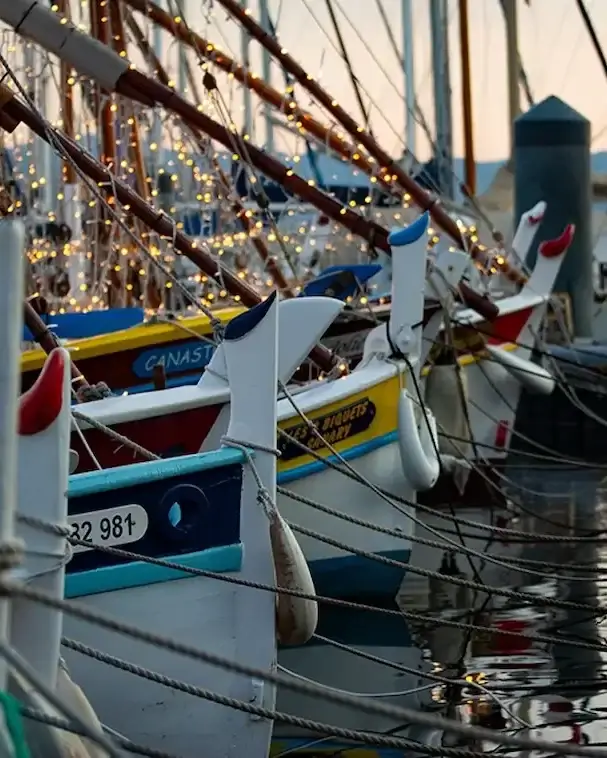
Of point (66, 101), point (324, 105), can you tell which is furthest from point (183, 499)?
point (66, 101)

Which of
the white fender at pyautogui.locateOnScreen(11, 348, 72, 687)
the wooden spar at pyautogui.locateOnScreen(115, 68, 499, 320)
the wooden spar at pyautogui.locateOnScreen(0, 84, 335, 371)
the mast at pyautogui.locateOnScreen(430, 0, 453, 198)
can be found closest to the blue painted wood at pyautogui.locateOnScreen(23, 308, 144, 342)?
the wooden spar at pyautogui.locateOnScreen(0, 84, 335, 371)

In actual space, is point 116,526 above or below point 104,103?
below

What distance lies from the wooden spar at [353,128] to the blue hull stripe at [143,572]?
28.6 ft

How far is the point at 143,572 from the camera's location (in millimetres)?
6266

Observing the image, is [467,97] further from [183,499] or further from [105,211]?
[183,499]

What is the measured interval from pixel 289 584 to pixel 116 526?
0.70 m

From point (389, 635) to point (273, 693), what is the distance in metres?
3.49

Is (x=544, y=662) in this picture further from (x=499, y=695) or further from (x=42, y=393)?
(x=42, y=393)

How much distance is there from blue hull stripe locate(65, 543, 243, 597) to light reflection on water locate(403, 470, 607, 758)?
1121 millimetres

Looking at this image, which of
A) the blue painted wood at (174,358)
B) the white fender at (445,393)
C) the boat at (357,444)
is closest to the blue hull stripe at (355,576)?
the boat at (357,444)

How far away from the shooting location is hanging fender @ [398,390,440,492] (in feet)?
33.2

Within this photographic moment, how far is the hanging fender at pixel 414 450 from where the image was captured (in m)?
10.1

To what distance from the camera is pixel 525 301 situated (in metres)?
16.5

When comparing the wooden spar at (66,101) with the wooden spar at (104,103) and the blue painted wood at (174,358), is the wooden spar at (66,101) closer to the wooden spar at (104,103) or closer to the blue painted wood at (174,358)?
the wooden spar at (104,103)
